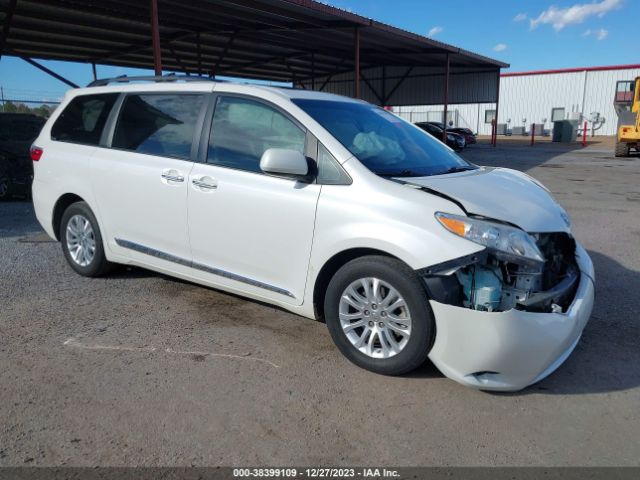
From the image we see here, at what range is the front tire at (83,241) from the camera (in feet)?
15.8

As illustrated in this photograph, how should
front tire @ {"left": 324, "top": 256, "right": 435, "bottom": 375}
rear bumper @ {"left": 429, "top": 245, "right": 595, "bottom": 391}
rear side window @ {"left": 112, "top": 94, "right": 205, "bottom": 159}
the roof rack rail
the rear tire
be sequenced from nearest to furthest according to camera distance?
rear bumper @ {"left": 429, "top": 245, "right": 595, "bottom": 391}
front tire @ {"left": 324, "top": 256, "right": 435, "bottom": 375}
rear side window @ {"left": 112, "top": 94, "right": 205, "bottom": 159}
the roof rack rail
the rear tire

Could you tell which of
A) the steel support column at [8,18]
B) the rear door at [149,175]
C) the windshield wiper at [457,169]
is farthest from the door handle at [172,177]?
the steel support column at [8,18]

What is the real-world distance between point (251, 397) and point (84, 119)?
3.44m

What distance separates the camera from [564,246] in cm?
356

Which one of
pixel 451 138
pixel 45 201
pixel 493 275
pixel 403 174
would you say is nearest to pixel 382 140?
pixel 403 174

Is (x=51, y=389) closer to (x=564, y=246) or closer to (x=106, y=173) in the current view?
(x=106, y=173)

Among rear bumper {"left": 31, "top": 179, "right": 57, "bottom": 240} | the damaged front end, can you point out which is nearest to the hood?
the damaged front end

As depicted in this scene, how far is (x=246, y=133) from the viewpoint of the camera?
3844 mm

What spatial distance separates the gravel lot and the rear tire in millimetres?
20476

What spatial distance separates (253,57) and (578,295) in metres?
21.6

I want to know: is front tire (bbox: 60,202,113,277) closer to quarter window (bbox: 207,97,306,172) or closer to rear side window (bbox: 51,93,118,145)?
rear side window (bbox: 51,93,118,145)

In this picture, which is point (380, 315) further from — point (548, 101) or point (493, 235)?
point (548, 101)

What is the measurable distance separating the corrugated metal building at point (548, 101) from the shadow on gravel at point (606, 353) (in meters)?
39.4

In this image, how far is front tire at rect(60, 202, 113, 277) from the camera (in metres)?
4.80
